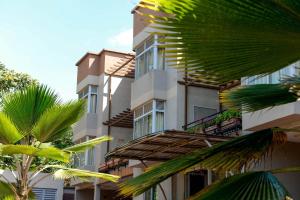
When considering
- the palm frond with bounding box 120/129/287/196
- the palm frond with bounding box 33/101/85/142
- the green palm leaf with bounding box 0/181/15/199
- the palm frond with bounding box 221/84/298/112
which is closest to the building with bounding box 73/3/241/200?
the palm frond with bounding box 221/84/298/112

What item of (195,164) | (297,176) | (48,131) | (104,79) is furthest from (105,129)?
(195,164)

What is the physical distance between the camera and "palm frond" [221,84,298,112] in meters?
4.34

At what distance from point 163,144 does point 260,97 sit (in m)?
9.36

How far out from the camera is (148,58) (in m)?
20.2

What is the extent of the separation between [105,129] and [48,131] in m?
17.1

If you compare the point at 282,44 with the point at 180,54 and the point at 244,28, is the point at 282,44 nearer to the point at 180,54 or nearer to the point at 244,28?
the point at 244,28

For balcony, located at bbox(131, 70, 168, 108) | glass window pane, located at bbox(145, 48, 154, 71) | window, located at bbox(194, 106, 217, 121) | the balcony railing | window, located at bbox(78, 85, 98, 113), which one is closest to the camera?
the balcony railing

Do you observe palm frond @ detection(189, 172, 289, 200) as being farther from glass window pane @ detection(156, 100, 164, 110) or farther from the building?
glass window pane @ detection(156, 100, 164, 110)

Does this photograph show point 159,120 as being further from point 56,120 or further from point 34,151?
point 34,151

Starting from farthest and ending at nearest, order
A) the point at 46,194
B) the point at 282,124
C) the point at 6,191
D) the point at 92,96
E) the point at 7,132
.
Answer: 1. the point at 46,194
2. the point at 92,96
3. the point at 282,124
4. the point at 6,191
5. the point at 7,132

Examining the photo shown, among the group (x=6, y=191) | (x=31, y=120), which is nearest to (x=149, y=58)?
(x=6, y=191)

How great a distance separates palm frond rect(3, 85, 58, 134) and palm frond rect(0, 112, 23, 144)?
0.16 meters

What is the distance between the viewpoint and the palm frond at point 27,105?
28.4 ft

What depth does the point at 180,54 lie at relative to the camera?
3.46 meters
